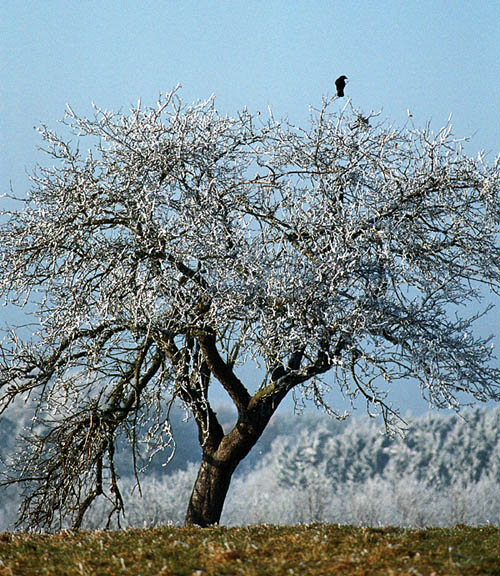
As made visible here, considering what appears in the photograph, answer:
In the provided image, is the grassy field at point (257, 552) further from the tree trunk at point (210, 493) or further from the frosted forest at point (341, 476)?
the frosted forest at point (341, 476)

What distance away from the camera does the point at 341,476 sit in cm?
2233

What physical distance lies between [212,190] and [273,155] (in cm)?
180

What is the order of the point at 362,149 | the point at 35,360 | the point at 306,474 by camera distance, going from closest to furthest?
the point at 362,149 → the point at 35,360 → the point at 306,474

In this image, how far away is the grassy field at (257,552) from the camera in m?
6.16

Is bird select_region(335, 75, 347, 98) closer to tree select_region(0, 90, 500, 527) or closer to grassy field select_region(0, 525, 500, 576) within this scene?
tree select_region(0, 90, 500, 527)

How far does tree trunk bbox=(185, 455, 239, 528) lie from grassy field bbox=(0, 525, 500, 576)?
2.90 meters

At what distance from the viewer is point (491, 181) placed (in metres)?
10.4

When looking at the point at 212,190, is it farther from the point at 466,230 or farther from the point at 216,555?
the point at 216,555

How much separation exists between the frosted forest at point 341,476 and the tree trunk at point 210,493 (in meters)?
6.97

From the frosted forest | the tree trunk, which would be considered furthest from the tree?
the frosted forest

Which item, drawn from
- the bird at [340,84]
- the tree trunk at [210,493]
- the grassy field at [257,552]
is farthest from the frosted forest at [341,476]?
the bird at [340,84]

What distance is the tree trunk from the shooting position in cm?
1140

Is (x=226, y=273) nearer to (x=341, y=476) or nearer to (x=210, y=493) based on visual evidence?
(x=210, y=493)

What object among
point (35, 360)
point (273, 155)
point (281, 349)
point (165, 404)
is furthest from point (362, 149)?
point (35, 360)
